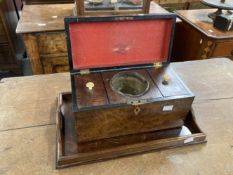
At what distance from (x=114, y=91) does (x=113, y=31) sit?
21 centimetres

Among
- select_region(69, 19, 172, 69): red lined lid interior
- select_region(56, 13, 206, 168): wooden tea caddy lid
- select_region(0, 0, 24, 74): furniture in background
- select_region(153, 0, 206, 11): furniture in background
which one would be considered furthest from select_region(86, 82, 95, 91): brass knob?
select_region(153, 0, 206, 11): furniture in background

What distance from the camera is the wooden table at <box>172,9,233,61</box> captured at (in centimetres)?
148

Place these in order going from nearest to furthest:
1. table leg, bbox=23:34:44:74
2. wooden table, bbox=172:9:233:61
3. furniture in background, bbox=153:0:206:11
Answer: table leg, bbox=23:34:44:74 → wooden table, bbox=172:9:233:61 → furniture in background, bbox=153:0:206:11

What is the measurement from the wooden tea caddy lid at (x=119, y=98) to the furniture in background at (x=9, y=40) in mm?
1381

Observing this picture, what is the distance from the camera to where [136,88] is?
0.76m

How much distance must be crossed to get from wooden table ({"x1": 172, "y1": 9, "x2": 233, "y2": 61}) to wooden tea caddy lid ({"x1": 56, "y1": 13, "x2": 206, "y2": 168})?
85 centimetres

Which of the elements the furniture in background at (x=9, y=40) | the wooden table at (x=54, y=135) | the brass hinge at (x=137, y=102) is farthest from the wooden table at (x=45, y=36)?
the brass hinge at (x=137, y=102)

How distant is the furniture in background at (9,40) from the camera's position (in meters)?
1.83

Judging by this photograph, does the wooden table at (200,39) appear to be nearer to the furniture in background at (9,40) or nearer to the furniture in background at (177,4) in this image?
the furniture in background at (177,4)

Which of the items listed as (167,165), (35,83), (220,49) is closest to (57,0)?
(35,83)

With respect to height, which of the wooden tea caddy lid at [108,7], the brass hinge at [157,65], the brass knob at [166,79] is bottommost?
the brass knob at [166,79]

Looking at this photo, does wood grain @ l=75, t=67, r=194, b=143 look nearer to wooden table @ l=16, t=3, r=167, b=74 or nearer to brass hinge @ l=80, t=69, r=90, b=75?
brass hinge @ l=80, t=69, r=90, b=75

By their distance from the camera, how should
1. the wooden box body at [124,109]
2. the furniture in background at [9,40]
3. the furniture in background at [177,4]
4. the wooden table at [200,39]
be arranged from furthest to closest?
the furniture in background at [177,4] < the furniture in background at [9,40] < the wooden table at [200,39] < the wooden box body at [124,109]

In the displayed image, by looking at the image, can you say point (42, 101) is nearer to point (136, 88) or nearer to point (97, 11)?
point (136, 88)
